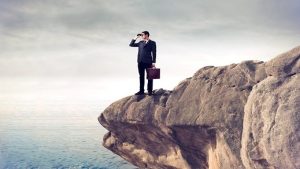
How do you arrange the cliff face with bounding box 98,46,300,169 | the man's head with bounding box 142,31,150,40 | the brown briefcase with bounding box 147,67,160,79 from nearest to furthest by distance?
the cliff face with bounding box 98,46,300,169 < the man's head with bounding box 142,31,150,40 < the brown briefcase with bounding box 147,67,160,79

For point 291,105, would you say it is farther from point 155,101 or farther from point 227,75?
point 155,101

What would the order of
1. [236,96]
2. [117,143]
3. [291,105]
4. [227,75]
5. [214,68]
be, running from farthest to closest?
[117,143] → [214,68] → [227,75] → [236,96] → [291,105]

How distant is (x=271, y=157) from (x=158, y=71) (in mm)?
8891

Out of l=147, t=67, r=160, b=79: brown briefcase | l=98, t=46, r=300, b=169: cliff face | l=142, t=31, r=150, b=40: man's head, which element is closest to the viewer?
l=98, t=46, r=300, b=169: cliff face

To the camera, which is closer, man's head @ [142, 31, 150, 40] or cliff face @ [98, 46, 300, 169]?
cliff face @ [98, 46, 300, 169]

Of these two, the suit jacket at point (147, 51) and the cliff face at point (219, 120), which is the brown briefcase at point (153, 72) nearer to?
the suit jacket at point (147, 51)

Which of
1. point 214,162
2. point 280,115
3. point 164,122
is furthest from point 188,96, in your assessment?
point 280,115

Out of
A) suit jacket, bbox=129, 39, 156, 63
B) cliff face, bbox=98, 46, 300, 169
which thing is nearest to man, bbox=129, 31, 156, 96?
suit jacket, bbox=129, 39, 156, 63

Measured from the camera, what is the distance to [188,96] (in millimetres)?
23438

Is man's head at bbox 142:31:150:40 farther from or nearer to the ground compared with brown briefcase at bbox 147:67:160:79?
farther from the ground

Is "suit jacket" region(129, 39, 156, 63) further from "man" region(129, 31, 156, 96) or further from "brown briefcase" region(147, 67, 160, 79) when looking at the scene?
"brown briefcase" region(147, 67, 160, 79)

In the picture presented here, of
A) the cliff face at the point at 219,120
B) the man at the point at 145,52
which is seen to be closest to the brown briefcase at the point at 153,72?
the man at the point at 145,52

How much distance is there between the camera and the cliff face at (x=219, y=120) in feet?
56.9

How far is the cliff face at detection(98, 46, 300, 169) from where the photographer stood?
1733cm
